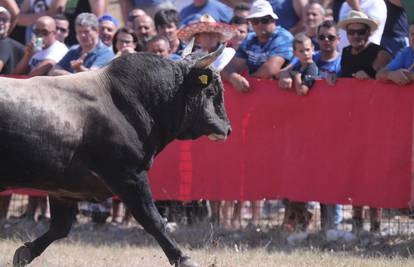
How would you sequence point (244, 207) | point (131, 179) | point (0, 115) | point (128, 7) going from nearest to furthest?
point (0, 115) → point (131, 179) → point (244, 207) → point (128, 7)

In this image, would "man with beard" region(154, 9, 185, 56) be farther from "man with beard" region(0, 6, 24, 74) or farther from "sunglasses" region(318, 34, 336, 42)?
"sunglasses" region(318, 34, 336, 42)

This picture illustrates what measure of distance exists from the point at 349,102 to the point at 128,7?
4.82 m

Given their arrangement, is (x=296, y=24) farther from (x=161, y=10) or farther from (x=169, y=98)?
(x=169, y=98)

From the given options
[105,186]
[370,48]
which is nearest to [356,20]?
[370,48]

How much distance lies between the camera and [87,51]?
40.3 ft

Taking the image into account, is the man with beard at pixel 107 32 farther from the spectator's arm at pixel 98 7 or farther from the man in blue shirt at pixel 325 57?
the man in blue shirt at pixel 325 57

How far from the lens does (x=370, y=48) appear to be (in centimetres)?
1062

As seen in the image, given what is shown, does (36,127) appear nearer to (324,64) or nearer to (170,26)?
(324,64)

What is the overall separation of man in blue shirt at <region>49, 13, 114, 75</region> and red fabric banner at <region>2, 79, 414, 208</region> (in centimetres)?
143

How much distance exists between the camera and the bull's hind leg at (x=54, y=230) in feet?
28.3

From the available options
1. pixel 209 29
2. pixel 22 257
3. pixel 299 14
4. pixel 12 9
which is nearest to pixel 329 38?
pixel 209 29

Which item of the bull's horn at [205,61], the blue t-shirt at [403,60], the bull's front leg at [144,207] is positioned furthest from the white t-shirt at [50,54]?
the bull's front leg at [144,207]

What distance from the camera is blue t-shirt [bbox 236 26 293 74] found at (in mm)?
11305

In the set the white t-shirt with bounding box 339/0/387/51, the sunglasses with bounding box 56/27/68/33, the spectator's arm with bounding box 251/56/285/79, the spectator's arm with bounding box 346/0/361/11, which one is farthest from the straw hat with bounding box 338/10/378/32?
the sunglasses with bounding box 56/27/68/33
